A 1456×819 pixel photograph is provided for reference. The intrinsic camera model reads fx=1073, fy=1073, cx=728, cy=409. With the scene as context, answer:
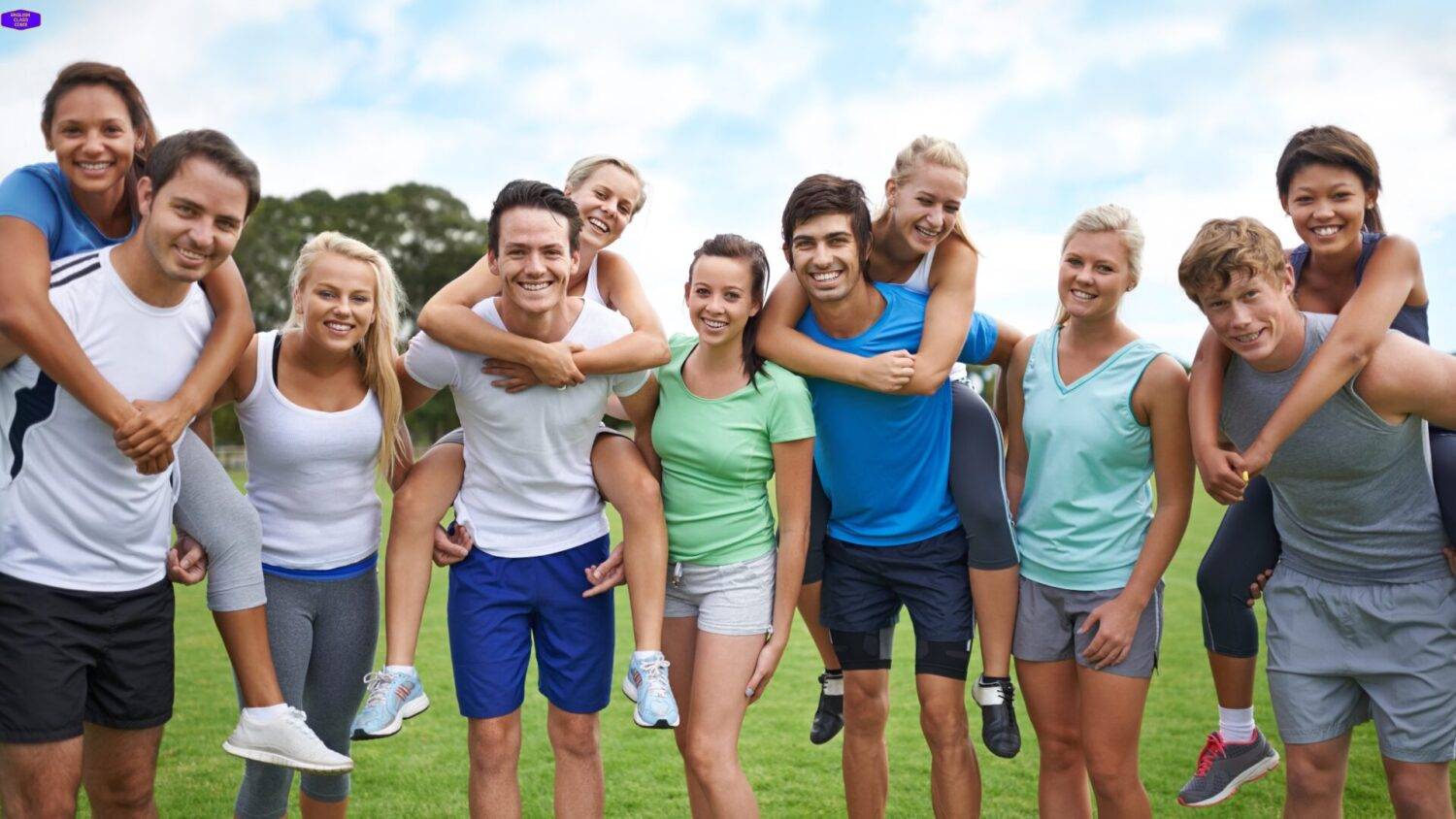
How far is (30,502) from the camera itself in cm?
317

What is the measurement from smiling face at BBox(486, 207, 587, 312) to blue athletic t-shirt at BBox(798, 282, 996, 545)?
3.11 ft

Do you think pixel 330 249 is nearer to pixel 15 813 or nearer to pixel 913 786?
pixel 15 813

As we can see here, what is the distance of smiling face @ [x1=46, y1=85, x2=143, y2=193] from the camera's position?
3.20 meters

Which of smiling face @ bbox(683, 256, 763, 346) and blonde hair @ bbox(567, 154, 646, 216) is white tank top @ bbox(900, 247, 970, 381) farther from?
blonde hair @ bbox(567, 154, 646, 216)

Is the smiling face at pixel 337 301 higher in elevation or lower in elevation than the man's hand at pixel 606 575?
higher

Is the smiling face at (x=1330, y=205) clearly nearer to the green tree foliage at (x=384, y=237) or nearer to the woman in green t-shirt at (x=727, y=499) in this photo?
the woman in green t-shirt at (x=727, y=499)

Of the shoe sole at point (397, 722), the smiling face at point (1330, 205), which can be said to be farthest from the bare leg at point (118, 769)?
the smiling face at point (1330, 205)

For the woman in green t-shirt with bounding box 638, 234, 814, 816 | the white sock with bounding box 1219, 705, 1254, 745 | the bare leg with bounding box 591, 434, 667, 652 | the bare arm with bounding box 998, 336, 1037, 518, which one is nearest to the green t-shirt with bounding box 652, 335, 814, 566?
the woman in green t-shirt with bounding box 638, 234, 814, 816

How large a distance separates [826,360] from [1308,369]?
1515 millimetres

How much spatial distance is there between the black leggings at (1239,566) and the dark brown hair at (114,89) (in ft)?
12.8

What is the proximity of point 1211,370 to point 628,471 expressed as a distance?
2.01m

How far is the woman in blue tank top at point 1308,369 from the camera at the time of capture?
3342 millimetres

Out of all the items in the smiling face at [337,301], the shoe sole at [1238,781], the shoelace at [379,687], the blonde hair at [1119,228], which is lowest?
the shoe sole at [1238,781]

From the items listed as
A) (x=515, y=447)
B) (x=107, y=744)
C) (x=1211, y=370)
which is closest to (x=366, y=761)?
(x=107, y=744)
